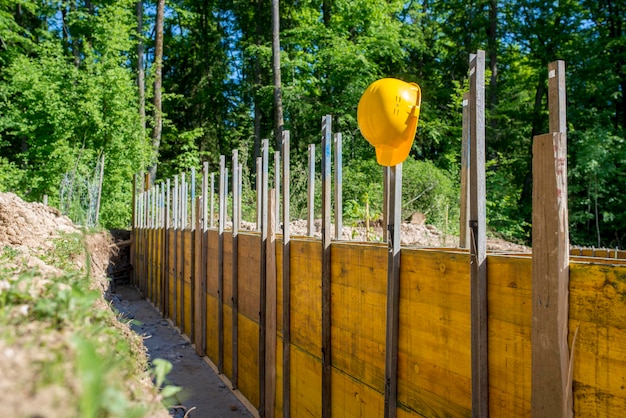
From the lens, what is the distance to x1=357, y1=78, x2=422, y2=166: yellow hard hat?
3869mm

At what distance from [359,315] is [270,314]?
2.09 m

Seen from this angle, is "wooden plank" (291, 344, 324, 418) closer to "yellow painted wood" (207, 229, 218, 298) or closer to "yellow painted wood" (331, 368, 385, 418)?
"yellow painted wood" (331, 368, 385, 418)

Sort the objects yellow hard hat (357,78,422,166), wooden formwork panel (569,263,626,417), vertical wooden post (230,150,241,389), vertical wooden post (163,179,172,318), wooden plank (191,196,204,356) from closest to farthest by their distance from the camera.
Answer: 1. wooden formwork panel (569,263,626,417)
2. yellow hard hat (357,78,422,166)
3. vertical wooden post (230,150,241,389)
4. wooden plank (191,196,204,356)
5. vertical wooden post (163,179,172,318)

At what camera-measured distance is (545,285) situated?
258 cm

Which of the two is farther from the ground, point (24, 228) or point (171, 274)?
point (24, 228)

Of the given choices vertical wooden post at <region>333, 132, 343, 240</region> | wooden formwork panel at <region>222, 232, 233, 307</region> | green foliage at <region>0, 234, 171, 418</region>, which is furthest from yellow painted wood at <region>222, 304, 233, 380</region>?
green foliage at <region>0, 234, 171, 418</region>

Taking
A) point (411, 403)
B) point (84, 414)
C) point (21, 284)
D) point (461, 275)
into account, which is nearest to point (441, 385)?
point (411, 403)

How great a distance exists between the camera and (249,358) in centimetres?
709

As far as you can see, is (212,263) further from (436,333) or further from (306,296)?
(436,333)

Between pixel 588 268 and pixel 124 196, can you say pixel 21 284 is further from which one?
pixel 124 196

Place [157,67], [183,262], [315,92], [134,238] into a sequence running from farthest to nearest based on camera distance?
[315,92], [157,67], [134,238], [183,262]

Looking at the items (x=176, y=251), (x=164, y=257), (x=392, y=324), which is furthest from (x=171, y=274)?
(x=392, y=324)

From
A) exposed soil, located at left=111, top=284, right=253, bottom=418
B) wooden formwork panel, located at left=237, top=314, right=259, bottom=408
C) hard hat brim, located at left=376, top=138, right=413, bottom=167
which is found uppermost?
hard hat brim, located at left=376, top=138, right=413, bottom=167

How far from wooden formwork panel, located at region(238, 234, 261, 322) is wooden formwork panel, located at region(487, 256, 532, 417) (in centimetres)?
404
